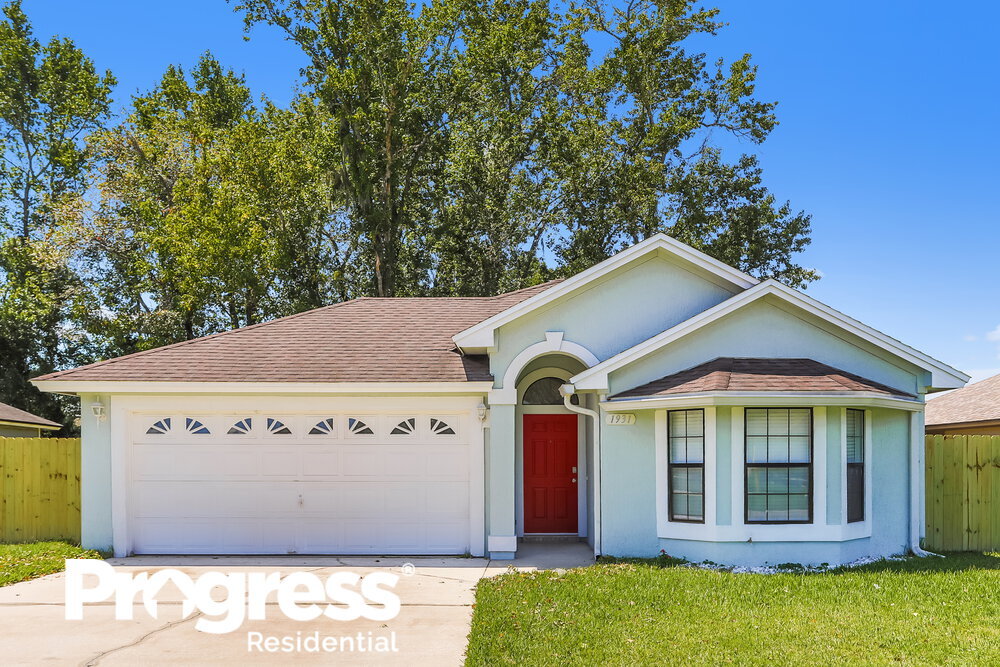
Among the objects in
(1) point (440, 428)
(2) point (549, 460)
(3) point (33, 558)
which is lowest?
(3) point (33, 558)

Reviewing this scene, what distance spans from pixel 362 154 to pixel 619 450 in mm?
18137

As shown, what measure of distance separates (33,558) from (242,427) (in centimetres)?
359

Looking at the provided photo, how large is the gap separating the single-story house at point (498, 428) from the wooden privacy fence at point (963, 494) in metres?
1.18

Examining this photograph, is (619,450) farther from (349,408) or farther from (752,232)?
(752,232)

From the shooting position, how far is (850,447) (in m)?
11.3

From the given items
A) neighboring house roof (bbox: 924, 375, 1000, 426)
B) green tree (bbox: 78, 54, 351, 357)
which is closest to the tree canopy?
green tree (bbox: 78, 54, 351, 357)

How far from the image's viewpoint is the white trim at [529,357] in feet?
39.9

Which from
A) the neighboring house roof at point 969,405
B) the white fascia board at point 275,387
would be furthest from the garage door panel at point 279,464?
the neighboring house roof at point 969,405

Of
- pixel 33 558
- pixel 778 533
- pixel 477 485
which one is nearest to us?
pixel 778 533

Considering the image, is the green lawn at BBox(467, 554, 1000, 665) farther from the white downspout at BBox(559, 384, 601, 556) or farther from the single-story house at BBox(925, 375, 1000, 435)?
the single-story house at BBox(925, 375, 1000, 435)

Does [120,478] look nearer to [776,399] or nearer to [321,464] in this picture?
[321,464]

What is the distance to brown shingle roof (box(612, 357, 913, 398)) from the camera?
10.8 meters

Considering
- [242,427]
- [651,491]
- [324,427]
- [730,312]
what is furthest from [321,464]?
[730,312]

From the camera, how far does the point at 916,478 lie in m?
12.0
